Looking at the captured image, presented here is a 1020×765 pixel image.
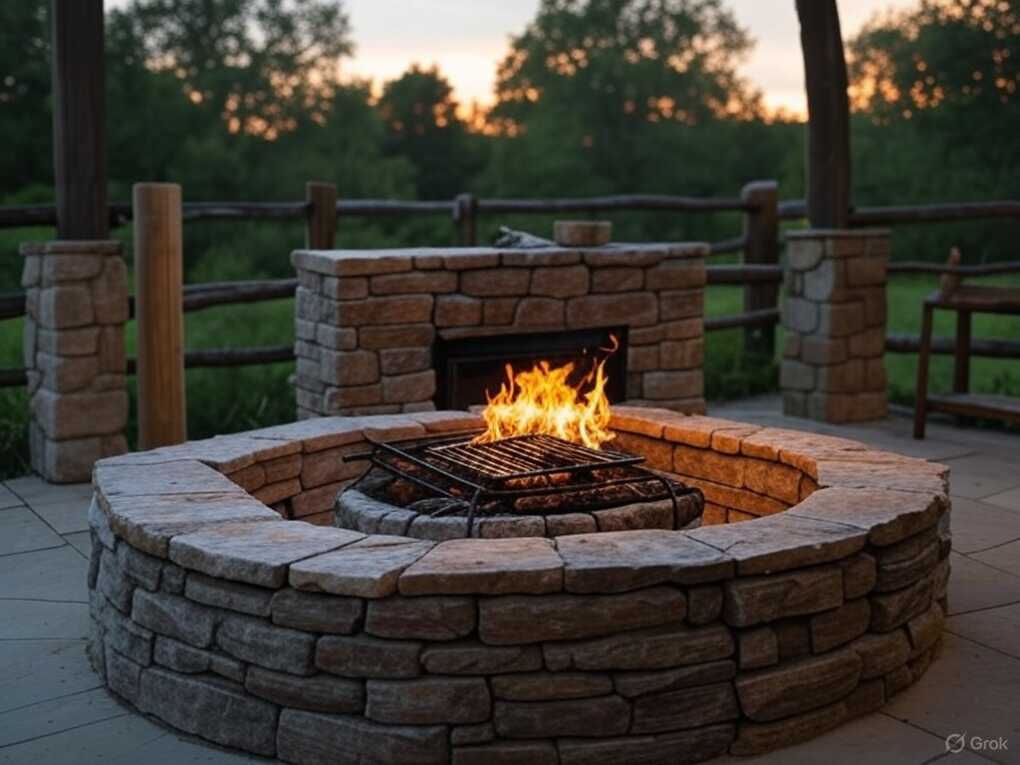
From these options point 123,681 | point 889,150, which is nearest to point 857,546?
point 123,681

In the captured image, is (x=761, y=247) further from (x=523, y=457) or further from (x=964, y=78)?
(x=964, y=78)

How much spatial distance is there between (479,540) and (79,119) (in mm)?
3829

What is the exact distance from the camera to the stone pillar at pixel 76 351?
234 inches

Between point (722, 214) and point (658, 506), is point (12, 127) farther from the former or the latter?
point (658, 506)

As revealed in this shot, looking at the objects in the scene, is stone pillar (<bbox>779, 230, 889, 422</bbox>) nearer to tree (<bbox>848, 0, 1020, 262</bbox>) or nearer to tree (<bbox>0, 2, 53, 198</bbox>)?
tree (<bbox>848, 0, 1020, 262</bbox>)

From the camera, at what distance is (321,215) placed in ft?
25.2

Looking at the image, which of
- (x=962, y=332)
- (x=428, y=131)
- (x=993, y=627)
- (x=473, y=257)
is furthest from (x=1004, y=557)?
(x=428, y=131)

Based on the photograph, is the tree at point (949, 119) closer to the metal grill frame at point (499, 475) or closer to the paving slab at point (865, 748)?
the metal grill frame at point (499, 475)

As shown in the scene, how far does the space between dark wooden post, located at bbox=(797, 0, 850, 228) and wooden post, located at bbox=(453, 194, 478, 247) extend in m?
2.17

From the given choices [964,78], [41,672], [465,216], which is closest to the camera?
[41,672]

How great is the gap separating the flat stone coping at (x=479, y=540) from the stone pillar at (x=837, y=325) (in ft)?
11.6

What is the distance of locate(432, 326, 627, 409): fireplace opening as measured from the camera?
629cm

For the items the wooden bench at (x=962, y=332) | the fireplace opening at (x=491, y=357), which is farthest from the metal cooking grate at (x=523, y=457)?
the wooden bench at (x=962, y=332)

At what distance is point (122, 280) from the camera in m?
6.11
